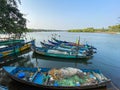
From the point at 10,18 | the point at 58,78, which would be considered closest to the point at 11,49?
the point at 58,78

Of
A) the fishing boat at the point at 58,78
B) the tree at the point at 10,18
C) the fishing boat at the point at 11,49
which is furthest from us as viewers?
the fishing boat at the point at 11,49

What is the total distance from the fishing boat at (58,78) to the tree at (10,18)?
3367 mm

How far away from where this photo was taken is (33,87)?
10.4 meters

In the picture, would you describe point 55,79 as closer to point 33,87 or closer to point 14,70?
point 33,87

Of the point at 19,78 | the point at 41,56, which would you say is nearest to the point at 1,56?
the point at 41,56

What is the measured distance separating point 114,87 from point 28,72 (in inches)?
267

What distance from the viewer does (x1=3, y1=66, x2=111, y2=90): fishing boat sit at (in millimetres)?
9922

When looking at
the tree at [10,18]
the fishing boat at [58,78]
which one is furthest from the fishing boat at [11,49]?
the tree at [10,18]

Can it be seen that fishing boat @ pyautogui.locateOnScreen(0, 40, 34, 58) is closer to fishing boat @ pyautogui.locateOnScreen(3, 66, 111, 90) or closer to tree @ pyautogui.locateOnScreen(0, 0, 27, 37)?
fishing boat @ pyautogui.locateOnScreen(3, 66, 111, 90)

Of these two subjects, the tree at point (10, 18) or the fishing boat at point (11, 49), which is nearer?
the tree at point (10, 18)

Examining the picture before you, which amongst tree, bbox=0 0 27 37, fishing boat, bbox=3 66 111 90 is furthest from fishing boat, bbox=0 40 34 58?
tree, bbox=0 0 27 37

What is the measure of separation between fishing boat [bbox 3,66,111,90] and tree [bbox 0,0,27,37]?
11.0 ft

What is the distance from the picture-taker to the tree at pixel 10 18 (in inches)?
312

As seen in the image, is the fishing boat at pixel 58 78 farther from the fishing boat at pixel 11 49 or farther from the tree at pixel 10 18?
the fishing boat at pixel 11 49
